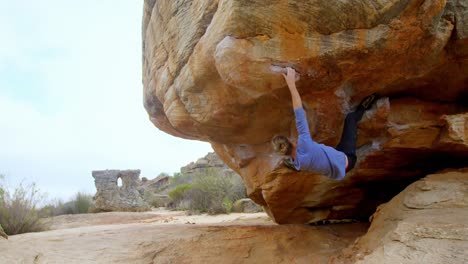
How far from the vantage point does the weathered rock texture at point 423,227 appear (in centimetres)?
296

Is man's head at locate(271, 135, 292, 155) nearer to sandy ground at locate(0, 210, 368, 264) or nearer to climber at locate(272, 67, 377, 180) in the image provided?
climber at locate(272, 67, 377, 180)

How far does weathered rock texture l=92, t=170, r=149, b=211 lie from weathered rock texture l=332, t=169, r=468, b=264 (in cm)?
1393

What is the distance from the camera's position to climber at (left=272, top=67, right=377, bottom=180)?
3.75 metres

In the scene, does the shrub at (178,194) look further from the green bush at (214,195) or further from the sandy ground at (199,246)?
the sandy ground at (199,246)

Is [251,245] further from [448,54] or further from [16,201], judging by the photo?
[16,201]

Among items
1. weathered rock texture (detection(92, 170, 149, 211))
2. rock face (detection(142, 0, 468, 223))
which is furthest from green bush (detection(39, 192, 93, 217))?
rock face (detection(142, 0, 468, 223))

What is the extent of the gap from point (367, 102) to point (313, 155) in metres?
1.17

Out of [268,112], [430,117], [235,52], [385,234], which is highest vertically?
[235,52]

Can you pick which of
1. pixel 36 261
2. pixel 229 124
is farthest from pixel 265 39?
pixel 36 261

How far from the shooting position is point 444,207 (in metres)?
3.52

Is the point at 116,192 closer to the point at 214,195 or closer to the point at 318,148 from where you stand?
the point at 214,195

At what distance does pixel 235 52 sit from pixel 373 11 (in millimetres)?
1358

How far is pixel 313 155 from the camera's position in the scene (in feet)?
12.6

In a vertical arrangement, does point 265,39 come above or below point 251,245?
above
